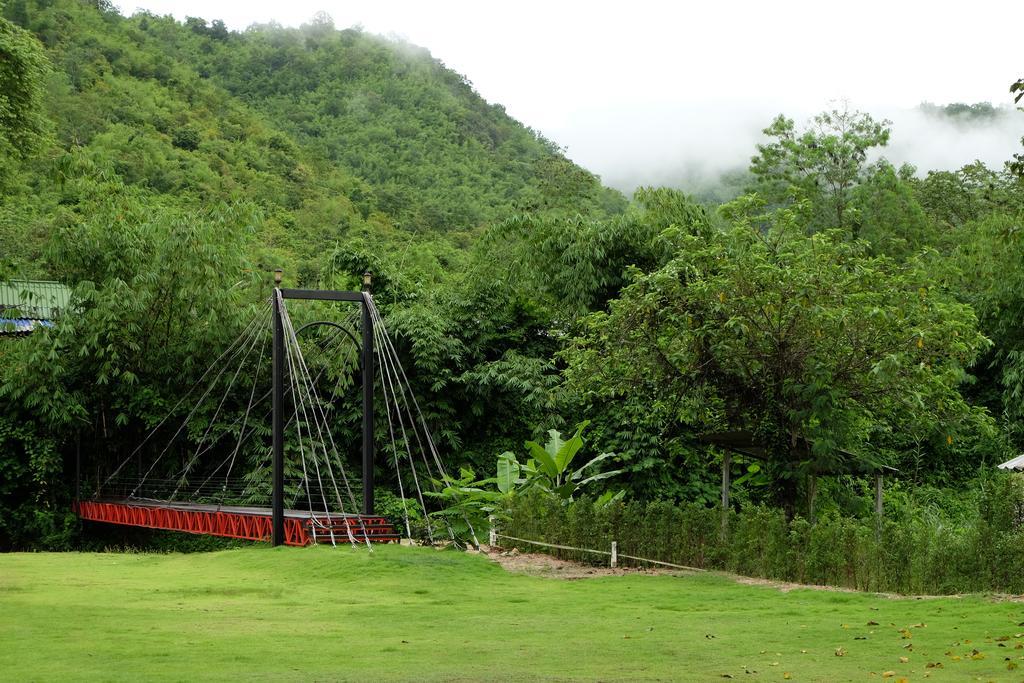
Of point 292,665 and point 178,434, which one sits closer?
point 292,665

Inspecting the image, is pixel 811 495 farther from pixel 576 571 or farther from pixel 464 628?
pixel 464 628

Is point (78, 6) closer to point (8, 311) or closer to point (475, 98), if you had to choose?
point (475, 98)

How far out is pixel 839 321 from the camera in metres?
13.4

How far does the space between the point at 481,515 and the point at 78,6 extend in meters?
35.7

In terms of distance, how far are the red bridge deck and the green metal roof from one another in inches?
220

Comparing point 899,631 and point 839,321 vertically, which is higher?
point 839,321

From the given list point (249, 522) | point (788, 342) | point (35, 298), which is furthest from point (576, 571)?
point (35, 298)

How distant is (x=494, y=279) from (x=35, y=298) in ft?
32.1

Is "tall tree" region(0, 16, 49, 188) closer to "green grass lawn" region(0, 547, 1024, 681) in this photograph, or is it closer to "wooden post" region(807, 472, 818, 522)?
"green grass lawn" region(0, 547, 1024, 681)

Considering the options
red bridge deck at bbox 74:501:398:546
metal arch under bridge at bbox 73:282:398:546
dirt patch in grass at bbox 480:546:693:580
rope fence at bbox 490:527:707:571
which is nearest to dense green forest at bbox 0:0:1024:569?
rope fence at bbox 490:527:707:571

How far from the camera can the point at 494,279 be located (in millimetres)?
24438

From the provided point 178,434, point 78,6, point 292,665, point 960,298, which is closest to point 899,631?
point 292,665

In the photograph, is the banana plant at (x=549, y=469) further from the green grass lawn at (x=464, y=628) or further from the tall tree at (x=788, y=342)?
the green grass lawn at (x=464, y=628)

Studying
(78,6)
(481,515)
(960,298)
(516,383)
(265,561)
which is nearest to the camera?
(265,561)
